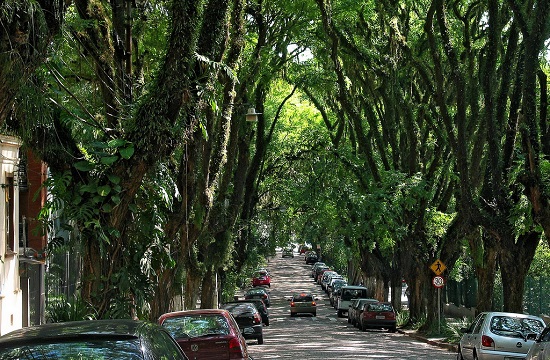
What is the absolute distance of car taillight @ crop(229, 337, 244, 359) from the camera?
14539 mm

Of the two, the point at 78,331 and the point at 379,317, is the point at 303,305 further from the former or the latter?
the point at 78,331

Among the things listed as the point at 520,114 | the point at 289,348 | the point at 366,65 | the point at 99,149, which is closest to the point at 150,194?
the point at 99,149

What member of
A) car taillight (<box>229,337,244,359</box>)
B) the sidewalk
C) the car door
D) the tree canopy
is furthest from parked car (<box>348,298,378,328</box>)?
car taillight (<box>229,337,244,359</box>)

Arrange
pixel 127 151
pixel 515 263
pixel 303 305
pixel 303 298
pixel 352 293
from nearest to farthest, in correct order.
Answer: pixel 127 151 < pixel 515 263 < pixel 352 293 < pixel 303 305 < pixel 303 298

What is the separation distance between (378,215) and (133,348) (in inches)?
1028

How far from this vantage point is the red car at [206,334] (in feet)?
47.7

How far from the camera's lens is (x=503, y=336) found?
1855 centimetres

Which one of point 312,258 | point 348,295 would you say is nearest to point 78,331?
point 348,295

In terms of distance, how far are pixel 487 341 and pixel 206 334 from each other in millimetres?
6942

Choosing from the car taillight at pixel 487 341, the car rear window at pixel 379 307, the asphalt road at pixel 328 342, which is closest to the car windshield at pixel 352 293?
the asphalt road at pixel 328 342

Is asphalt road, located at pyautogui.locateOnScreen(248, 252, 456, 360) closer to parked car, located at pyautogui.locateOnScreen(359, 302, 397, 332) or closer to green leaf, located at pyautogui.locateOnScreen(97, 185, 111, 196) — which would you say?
parked car, located at pyautogui.locateOnScreen(359, 302, 397, 332)

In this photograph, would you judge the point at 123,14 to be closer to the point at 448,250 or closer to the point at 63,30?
the point at 63,30

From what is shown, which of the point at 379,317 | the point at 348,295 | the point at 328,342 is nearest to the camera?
the point at 328,342

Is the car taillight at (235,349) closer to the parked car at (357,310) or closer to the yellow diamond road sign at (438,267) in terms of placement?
the yellow diamond road sign at (438,267)
